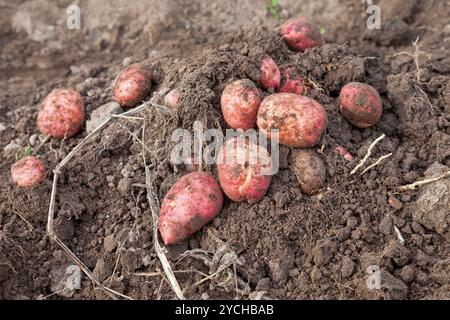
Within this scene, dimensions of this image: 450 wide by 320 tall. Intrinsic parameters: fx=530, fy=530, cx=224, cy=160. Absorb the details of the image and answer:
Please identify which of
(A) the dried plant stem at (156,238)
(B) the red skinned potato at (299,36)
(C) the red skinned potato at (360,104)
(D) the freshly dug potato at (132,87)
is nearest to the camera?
(A) the dried plant stem at (156,238)

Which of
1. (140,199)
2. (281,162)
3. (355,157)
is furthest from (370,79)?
(140,199)

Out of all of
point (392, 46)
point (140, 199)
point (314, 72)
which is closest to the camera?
point (140, 199)

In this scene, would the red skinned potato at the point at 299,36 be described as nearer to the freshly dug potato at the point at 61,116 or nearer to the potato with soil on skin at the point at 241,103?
the potato with soil on skin at the point at 241,103

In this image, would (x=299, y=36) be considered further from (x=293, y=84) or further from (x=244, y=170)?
(x=244, y=170)

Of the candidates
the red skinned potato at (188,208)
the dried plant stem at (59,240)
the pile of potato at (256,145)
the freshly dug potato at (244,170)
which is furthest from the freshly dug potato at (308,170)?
the dried plant stem at (59,240)

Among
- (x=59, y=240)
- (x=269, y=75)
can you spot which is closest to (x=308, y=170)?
(x=269, y=75)

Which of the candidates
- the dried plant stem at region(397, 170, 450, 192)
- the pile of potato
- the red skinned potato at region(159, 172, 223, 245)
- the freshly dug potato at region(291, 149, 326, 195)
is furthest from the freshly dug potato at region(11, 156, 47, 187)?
the dried plant stem at region(397, 170, 450, 192)

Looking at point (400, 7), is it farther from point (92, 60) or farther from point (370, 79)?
point (92, 60)
